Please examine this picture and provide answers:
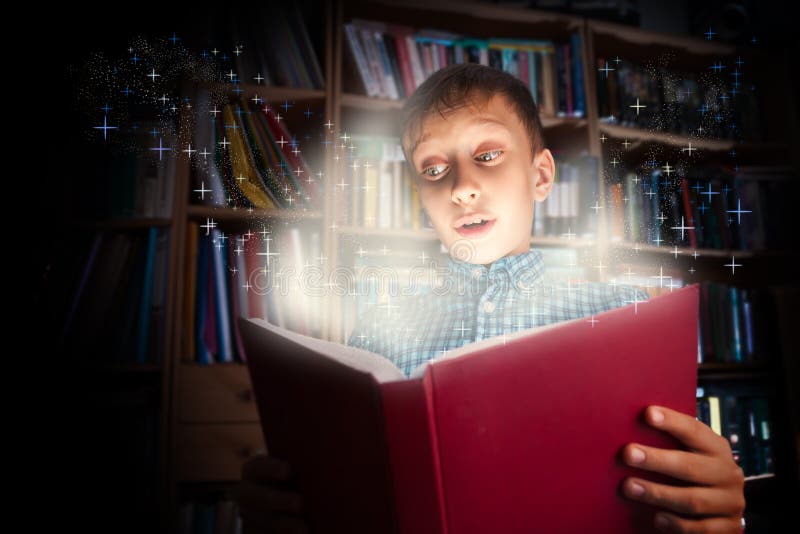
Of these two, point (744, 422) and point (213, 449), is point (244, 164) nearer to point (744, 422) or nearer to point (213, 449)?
point (213, 449)

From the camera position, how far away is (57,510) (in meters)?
0.95

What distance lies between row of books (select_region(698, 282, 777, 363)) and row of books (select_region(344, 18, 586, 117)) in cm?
76

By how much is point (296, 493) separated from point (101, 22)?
1.16 meters

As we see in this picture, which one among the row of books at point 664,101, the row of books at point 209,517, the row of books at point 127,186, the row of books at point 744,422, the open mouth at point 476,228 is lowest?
the row of books at point 209,517

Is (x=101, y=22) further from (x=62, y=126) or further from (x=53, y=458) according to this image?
(x=53, y=458)

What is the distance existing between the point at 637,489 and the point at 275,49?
1339 millimetres

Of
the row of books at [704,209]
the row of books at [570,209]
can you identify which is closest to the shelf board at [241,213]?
the row of books at [570,209]

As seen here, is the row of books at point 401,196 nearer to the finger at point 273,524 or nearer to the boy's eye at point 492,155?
the boy's eye at point 492,155

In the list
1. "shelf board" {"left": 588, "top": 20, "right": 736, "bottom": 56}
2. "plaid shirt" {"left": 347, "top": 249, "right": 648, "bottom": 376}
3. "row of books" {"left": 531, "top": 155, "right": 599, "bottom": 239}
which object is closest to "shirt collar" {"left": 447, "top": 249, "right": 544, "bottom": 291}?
"plaid shirt" {"left": 347, "top": 249, "right": 648, "bottom": 376}

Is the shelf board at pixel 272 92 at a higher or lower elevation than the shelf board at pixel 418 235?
higher

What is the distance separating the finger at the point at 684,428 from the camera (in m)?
0.39

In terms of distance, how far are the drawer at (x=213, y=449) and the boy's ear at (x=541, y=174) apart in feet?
2.99

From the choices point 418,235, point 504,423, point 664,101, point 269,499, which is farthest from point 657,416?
point 664,101

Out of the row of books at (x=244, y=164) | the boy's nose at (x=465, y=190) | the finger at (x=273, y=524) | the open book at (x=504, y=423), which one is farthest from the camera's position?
the row of books at (x=244, y=164)
